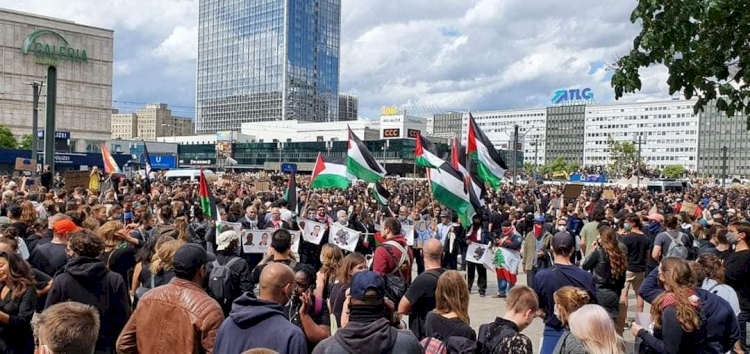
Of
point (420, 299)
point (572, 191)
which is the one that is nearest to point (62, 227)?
point (420, 299)

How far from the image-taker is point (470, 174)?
41.6 feet

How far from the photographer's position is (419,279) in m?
5.50

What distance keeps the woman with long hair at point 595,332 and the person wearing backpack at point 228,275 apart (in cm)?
326

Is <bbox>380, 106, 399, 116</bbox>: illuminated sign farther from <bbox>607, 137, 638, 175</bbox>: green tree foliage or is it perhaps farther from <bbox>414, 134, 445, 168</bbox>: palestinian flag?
<bbox>414, 134, 445, 168</bbox>: palestinian flag

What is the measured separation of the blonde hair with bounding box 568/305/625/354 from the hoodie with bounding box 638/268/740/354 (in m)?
0.98

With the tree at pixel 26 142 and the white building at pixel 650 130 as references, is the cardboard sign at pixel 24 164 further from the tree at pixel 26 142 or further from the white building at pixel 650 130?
the white building at pixel 650 130

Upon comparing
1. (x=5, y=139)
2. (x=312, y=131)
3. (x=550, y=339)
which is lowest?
(x=550, y=339)

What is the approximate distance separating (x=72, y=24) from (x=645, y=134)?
131m

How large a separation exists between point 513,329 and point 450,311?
52 centimetres

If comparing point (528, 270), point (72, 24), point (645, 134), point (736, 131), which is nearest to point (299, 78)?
point (72, 24)

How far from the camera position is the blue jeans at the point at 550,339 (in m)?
5.62

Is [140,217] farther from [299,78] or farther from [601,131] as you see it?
[601,131]

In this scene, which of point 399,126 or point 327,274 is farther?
point 399,126

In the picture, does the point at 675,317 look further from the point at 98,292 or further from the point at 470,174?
the point at 470,174
